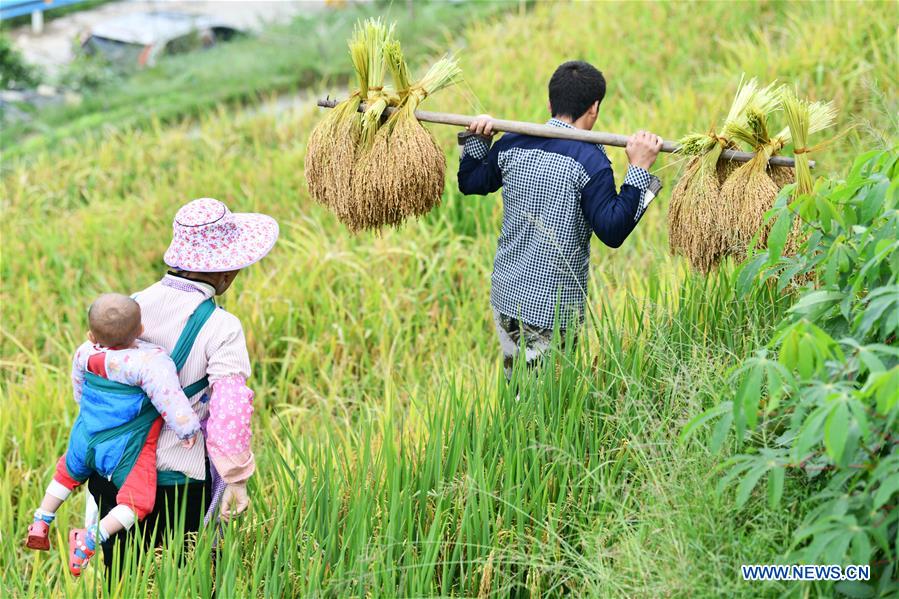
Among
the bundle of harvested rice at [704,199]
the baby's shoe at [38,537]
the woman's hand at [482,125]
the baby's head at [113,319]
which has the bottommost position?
the baby's shoe at [38,537]

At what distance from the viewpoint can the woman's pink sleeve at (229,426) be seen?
234cm

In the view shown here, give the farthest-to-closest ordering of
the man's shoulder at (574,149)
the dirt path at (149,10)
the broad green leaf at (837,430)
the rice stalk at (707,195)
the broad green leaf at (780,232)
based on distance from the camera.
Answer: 1. the dirt path at (149,10)
2. the man's shoulder at (574,149)
3. the rice stalk at (707,195)
4. the broad green leaf at (780,232)
5. the broad green leaf at (837,430)

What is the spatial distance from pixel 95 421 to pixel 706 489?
4.97 feet

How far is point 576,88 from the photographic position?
269 cm

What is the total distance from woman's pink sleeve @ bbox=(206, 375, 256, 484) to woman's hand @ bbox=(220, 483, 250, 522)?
0.03m

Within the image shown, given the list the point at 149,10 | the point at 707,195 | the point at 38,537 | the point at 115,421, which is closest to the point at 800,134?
the point at 707,195

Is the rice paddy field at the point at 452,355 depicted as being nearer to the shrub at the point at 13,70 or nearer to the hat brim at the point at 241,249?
the hat brim at the point at 241,249

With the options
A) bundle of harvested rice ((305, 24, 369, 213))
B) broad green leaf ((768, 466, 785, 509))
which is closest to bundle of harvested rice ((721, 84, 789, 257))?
broad green leaf ((768, 466, 785, 509))

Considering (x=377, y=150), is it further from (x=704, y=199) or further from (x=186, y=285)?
(x=704, y=199)

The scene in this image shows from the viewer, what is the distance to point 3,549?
9.35 feet

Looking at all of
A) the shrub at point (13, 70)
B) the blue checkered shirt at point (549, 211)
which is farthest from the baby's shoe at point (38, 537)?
the shrub at point (13, 70)

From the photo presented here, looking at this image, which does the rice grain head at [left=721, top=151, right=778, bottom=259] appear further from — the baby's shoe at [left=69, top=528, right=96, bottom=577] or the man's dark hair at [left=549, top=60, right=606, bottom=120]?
the baby's shoe at [left=69, top=528, right=96, bottom=577]

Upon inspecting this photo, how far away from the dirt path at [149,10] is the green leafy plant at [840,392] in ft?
36.2

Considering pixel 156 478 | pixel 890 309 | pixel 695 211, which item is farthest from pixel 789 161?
pixel 156 478
